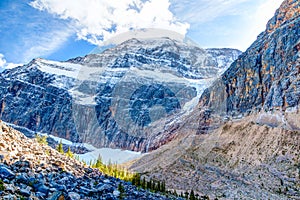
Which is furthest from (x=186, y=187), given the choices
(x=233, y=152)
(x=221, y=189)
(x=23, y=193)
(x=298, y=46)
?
(x=23, y=193)

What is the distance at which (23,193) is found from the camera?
63.1 feet

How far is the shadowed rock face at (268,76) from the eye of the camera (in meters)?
91.5

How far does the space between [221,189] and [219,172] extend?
453 inches

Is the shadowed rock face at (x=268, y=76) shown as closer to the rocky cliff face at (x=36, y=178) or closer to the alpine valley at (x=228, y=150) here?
the alpine valley at (x=228, y=150)

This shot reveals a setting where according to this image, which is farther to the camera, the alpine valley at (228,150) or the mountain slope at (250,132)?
the mountain slope at (250,132)

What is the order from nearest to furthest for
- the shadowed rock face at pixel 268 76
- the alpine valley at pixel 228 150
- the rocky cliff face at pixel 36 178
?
the rocky cliff face at pixel 36 178 → the alpine valley at pixel 228 150 → the shadowed rock face at pixel 268 76

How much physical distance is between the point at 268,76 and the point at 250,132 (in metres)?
22.4

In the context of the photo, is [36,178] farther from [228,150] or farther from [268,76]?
[268,76]

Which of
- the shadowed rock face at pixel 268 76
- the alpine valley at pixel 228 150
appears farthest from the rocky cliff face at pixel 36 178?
the shadowed rock face at pixel 268 76

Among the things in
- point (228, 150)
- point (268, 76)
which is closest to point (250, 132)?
point (228, 150)

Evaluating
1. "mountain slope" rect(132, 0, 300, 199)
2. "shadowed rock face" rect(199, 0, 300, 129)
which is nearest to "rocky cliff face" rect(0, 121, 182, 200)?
"mountain slope" rect(132, 0, 300, 199)

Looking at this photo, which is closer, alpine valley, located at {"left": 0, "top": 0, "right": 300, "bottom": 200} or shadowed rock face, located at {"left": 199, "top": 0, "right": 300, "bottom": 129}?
alpine valley, located at {"left": 0, "top": 0, "right": 300, "bottom": 200}

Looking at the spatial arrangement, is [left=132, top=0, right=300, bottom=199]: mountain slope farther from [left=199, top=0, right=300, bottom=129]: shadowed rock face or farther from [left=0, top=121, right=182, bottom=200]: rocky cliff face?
[left=0, top=121, right=182, bottom=200]: rocky cliff face

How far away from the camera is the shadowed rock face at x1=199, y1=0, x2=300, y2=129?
300 ft
